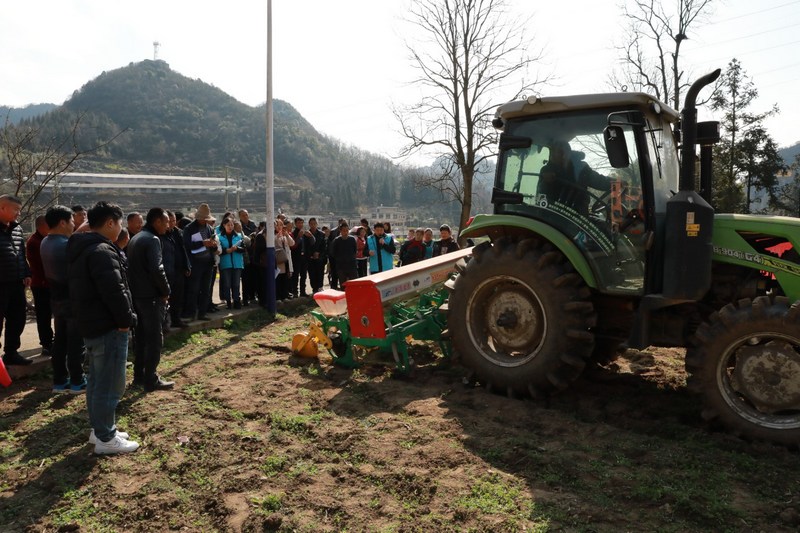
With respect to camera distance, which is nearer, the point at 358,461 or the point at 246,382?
the point at 358,461

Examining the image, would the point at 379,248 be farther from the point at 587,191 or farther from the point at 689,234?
the point at 689,234

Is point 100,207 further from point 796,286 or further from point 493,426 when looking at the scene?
point 796,286

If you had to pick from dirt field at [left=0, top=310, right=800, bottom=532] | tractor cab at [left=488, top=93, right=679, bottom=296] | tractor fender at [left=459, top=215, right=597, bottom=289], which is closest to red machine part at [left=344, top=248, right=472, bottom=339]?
dirt field at [left=0, top=310, right=800, bottom=532]

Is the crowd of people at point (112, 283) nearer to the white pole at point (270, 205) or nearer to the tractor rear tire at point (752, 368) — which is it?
the white pole at point (270, 205)

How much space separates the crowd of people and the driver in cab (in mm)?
3607

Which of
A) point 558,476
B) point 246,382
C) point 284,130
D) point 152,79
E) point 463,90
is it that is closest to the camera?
point 558,476

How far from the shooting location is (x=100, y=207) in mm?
4207

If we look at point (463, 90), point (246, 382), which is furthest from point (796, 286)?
point (463, 90)

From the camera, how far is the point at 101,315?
408cm

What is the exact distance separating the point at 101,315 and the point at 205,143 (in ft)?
359

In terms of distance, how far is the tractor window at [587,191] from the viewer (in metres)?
4.77

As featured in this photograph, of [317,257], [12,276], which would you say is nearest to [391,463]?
[12,276]

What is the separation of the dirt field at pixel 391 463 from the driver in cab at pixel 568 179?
181 centimetres

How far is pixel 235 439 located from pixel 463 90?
16.5 metres
